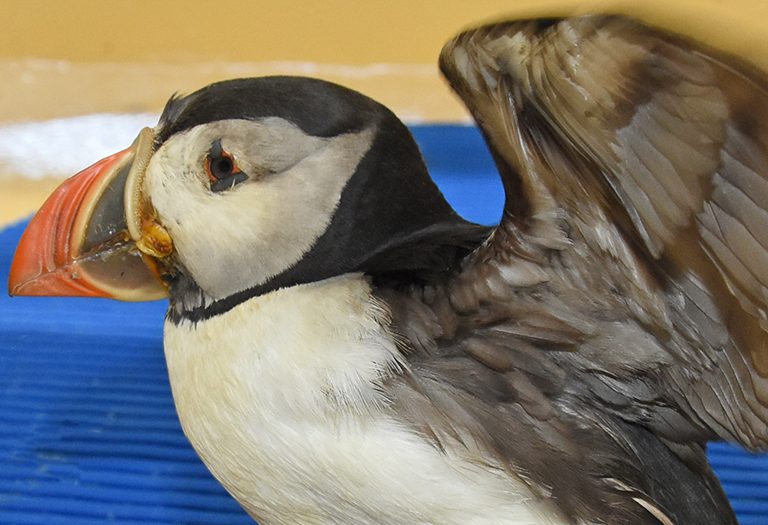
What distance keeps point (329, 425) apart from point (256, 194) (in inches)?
7.4

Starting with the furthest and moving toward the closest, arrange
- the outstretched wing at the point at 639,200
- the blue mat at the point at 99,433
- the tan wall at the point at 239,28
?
the tan wall at the point at 239,28
the blue mat at the point at 99,433
the outstretched wing at the point at 639,200

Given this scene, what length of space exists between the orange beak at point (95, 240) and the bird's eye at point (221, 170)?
0.08 metres

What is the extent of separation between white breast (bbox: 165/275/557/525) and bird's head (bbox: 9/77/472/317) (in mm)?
33

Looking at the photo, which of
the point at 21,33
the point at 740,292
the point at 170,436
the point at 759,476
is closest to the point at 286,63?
the point at 21,33

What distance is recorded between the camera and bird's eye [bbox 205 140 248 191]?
732 mm

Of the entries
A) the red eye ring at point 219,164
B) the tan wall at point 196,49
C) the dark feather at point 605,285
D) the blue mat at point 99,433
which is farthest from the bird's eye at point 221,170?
the tan wall at point 196,49

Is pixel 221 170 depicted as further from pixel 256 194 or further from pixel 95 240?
pixel 95 240

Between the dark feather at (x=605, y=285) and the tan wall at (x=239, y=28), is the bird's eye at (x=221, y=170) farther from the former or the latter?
the tan wall at (x=239, y=28)

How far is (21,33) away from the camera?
2.61 m

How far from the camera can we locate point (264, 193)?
2.39 ft

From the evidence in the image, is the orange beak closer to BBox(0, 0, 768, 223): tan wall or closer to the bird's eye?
the bird's eye

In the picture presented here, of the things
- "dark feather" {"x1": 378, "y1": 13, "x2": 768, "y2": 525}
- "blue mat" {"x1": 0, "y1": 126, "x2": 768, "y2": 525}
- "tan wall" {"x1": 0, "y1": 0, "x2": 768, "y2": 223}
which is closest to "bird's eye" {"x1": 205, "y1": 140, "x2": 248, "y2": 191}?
"dark feather" {"x1": 378, "y1": 13, "x2": 768, "y2": 525}

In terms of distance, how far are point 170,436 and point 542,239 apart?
2.76 ft

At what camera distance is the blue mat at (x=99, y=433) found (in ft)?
3.95
